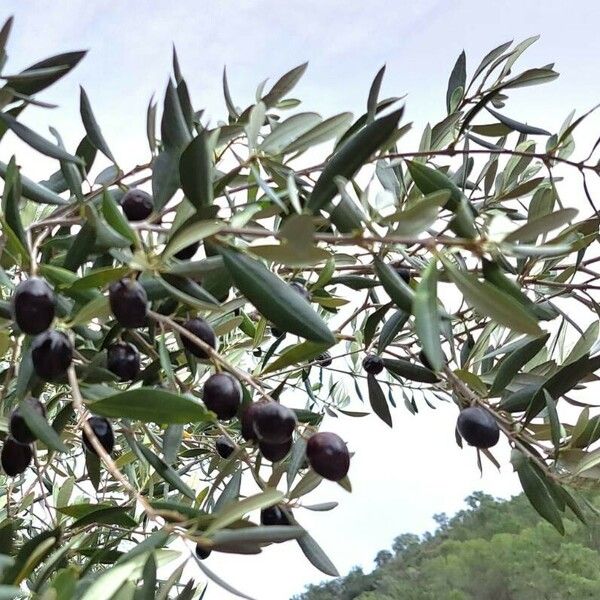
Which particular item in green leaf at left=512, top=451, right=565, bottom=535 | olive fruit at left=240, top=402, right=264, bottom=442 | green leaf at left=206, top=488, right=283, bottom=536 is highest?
olive fruit at left=240, top=402, right=264, bottom=442

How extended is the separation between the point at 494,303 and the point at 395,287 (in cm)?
7

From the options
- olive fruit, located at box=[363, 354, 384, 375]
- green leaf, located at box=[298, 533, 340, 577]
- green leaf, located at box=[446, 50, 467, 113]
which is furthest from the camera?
green leaf, located at box=[446, 50, 467, 113]

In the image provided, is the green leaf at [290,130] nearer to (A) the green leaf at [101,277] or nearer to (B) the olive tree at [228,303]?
(B) the olive tree at [228,303]

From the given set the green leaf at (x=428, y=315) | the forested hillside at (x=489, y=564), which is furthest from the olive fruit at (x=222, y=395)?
the forested hillside at (x=489, y=564)

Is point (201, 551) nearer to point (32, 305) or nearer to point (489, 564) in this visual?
point (32, 305)

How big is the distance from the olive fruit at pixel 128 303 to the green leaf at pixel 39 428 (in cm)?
8

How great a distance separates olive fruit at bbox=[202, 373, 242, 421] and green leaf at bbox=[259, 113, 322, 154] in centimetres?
23

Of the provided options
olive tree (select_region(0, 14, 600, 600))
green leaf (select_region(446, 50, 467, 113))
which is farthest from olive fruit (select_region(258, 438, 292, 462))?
green leaf (select_region(446, 50, 467, 113))

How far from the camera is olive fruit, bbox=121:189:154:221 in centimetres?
53

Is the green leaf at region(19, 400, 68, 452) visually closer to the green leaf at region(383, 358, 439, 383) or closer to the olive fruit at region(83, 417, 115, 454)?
the olive fruit at region(83, 417, 115, 454)

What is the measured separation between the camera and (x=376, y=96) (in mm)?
543

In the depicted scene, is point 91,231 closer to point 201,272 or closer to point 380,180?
point 201,272

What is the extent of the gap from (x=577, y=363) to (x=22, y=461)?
405 millimetres

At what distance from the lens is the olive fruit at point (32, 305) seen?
382mm
